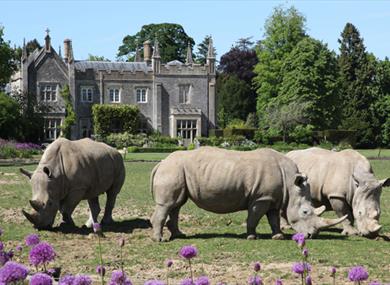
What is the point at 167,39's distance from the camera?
101 meters

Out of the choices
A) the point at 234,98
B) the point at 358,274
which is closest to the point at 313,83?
the point at 234,98

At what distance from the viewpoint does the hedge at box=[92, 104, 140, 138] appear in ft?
221

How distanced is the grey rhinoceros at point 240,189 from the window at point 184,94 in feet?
197

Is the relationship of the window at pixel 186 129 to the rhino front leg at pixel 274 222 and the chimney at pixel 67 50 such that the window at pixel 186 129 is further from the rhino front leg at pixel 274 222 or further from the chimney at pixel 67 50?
the rhino front leg at pixel 274 222

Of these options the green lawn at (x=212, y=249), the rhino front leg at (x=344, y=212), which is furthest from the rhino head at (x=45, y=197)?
the rhino front leg at (x=344, y=212)

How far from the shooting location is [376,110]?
7550 cm

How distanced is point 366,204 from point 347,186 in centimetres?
60

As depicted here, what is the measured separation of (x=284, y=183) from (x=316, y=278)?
3650 mm

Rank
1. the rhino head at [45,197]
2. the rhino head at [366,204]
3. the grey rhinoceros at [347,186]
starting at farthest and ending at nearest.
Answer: the rhino head at [45,197]
the grey rhinoceros at [347,186]
the rhino head at [366,204]

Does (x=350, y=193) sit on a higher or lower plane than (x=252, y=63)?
lower

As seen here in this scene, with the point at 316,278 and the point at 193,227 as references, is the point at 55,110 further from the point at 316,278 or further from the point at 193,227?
the point at 316,278

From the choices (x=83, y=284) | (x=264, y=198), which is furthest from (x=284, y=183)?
(x=83, y=284)

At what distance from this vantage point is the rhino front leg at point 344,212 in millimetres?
12898

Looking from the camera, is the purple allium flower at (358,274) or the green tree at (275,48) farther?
the green tree at (275,48)
